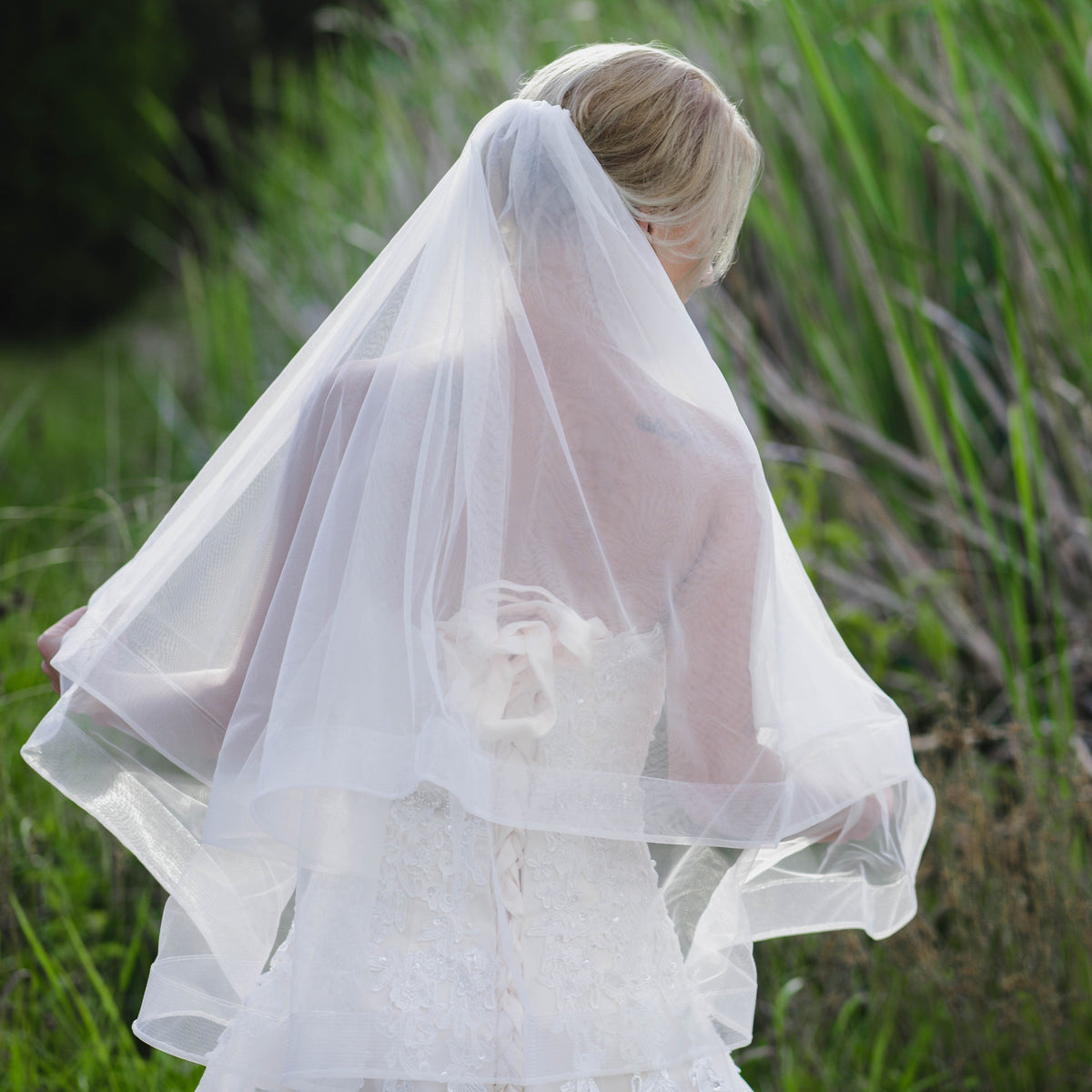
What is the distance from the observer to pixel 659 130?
4.62 ft

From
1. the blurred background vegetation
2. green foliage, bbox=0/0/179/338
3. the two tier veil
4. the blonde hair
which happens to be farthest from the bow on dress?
green foliage, bbox=0/0/179/338

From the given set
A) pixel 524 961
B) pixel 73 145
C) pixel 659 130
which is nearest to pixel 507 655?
pixel 524 961

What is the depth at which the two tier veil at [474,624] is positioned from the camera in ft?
4.17

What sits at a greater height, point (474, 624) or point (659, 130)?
point (659, 130)

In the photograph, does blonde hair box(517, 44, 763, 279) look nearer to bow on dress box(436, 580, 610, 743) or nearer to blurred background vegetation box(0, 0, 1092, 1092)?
bow on dress box(436, 580, 610, 743)

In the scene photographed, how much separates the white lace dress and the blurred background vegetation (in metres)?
0.94

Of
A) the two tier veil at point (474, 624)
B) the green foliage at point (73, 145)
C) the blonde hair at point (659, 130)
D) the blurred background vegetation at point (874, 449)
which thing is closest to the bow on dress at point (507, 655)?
the two tier veil at point (474, 624)

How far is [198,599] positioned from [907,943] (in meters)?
1.58

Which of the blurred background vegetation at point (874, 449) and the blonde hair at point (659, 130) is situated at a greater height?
the blonde hair at point (659, 130)

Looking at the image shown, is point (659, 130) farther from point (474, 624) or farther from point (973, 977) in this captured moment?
point (973, 977)

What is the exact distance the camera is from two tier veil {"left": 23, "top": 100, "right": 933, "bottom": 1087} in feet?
4.17

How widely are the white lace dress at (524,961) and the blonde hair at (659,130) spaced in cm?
54

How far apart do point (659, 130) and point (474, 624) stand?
64cm

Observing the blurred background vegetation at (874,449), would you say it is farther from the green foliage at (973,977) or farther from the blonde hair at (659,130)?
the blonde hair at (659,130)
